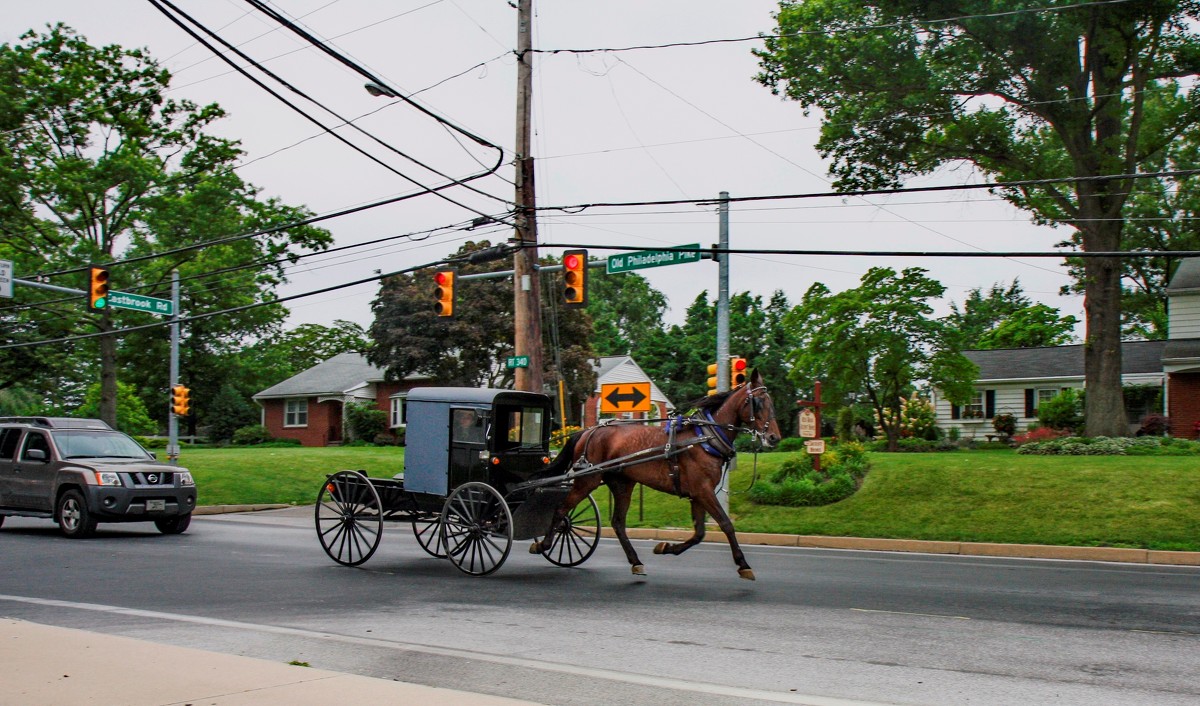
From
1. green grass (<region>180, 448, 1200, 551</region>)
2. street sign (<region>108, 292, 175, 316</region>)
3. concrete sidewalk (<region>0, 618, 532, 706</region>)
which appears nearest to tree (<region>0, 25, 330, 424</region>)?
street sign (<region>108, 292, 175, 316</region>)

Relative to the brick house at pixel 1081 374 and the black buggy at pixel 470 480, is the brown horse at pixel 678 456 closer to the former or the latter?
the black buggy at pixel 470 480

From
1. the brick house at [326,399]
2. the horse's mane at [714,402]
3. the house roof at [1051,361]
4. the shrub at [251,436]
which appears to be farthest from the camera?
the shrub at [251,436]

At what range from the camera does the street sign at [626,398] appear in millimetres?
20141

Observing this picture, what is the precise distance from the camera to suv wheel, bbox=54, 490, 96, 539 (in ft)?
55.8

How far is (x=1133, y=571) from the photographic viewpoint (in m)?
14.0

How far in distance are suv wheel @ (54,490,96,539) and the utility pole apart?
8446 millimetres

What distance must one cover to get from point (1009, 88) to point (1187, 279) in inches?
593

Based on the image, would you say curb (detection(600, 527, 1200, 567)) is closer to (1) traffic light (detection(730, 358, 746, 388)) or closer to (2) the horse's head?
(1) traffic light (detection(730, 358, 746, 388))

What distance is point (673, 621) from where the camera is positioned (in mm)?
9203

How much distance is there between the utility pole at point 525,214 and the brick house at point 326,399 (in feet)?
111

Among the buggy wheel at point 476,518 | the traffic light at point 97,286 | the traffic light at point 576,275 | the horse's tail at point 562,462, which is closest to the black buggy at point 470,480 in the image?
the buggy wheel at point 476,518

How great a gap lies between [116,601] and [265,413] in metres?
53.9

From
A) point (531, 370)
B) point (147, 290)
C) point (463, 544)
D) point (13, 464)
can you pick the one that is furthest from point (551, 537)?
point (147, 290)

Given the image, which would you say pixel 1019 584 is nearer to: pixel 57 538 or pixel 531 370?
pixel 531 370
